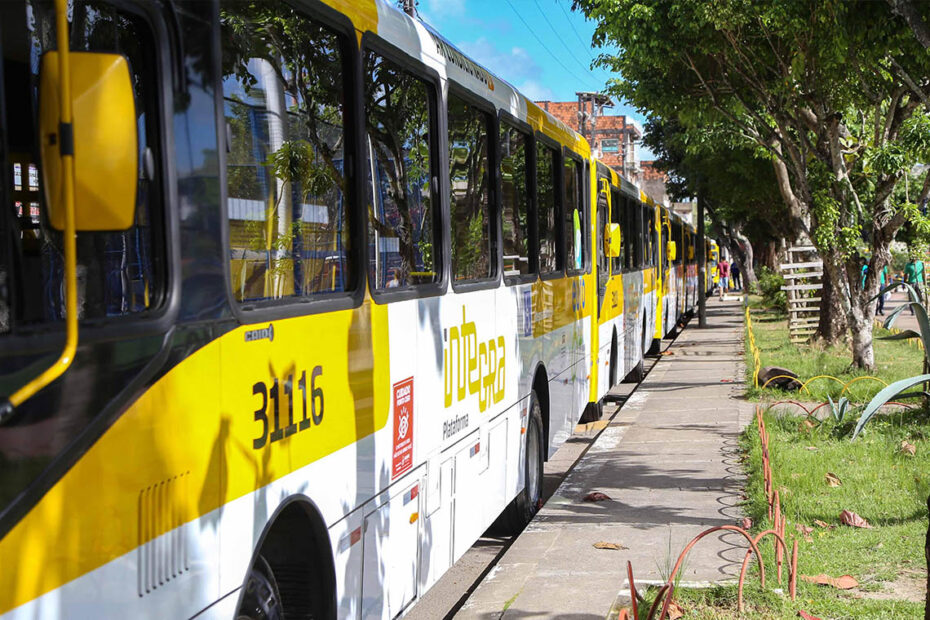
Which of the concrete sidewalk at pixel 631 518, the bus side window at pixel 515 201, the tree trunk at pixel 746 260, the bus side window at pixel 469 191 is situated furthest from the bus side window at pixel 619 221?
the tree trunk at pixel 746 260

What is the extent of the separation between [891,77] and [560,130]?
18.6ft

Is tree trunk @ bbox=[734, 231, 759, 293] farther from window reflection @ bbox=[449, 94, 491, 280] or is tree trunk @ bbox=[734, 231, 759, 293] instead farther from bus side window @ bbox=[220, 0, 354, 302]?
bus side window @ bbox=[220, 0, 354, 302]

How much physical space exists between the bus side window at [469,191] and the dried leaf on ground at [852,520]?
9.86 ft

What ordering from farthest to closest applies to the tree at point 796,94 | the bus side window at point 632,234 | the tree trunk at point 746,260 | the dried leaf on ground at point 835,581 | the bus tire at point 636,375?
the tree trunk at point 746,260, the bus tire at point 636,375, the bus side window at point 632,234, the tree at point 796,94, the dried leaf on ground at point 835,581

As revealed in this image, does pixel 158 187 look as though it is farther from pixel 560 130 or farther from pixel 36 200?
pixel 560 130

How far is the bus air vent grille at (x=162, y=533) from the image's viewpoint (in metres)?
2.99

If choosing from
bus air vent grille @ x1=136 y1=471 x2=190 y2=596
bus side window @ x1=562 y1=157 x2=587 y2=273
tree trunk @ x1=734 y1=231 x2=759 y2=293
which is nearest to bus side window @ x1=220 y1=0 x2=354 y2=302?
bus air vent grille @ x1=136 y1=471 x2=190 y2=596

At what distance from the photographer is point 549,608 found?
6.39m

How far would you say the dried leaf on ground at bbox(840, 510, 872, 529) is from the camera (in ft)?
25.9

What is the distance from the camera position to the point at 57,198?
2.58 meters

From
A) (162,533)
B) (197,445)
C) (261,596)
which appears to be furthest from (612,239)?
(162,533)

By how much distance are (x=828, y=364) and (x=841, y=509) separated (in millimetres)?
10554

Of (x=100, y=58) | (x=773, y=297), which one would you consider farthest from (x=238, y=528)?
(x=773, y=297)

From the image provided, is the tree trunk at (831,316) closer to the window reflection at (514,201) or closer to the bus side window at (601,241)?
the bus side window at (601,241)
